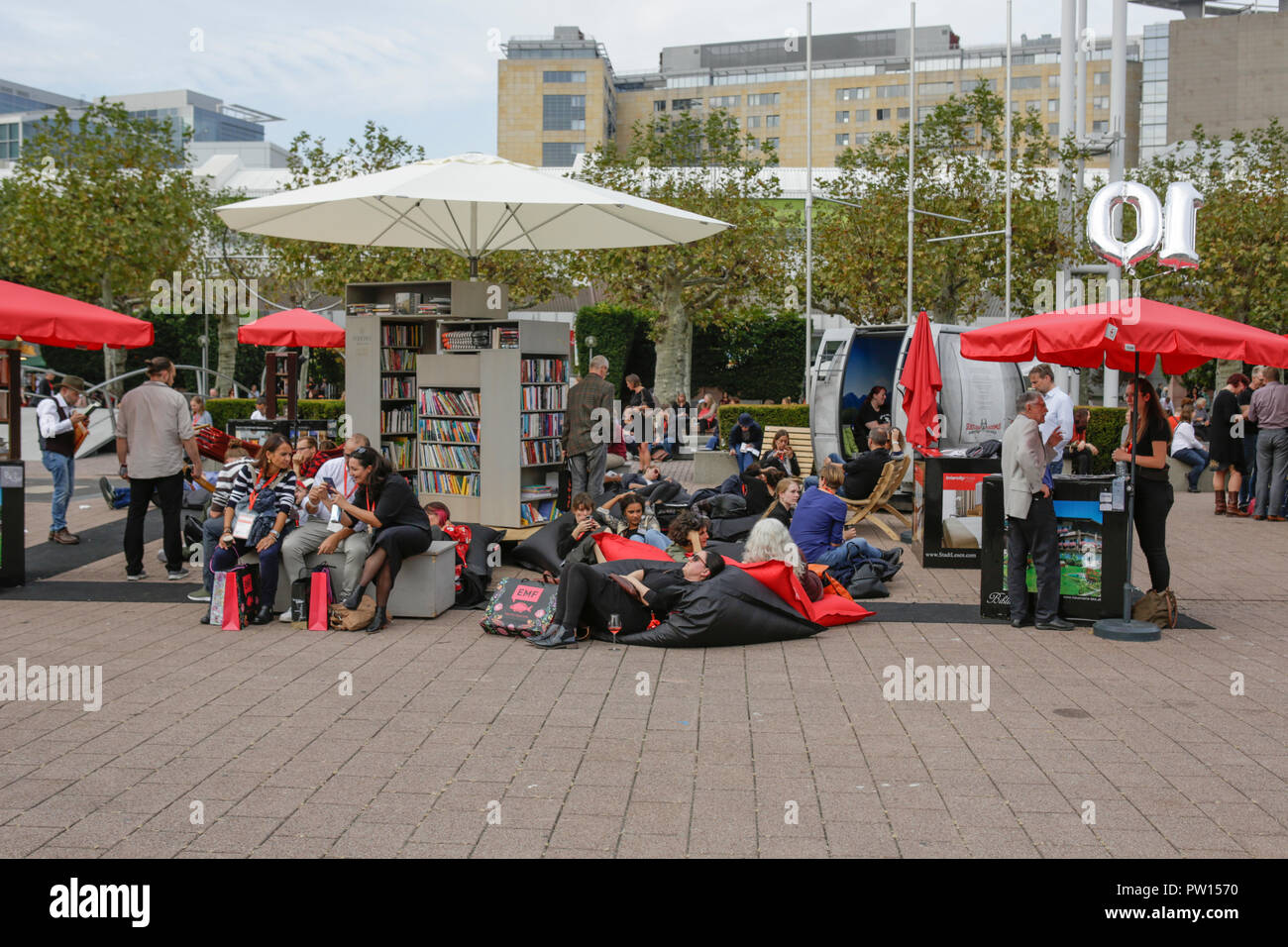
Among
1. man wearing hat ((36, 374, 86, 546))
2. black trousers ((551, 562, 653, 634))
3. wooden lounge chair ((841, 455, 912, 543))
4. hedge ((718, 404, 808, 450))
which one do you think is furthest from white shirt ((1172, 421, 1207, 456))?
man wearing hat ((36, 374, 86, 546))

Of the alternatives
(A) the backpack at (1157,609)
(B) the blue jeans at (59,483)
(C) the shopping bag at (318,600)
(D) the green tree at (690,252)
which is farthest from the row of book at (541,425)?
(D) the green tree at (690,252)

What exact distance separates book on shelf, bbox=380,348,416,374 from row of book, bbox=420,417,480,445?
629 mm

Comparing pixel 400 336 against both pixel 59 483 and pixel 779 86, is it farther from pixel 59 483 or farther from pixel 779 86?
pixel 779 86

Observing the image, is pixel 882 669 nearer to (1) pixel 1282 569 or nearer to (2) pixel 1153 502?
(2) pixel 1153 502

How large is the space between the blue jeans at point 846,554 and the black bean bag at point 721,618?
2.03m

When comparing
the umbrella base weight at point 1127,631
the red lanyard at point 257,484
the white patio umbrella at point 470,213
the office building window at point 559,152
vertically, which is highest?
the office building window at point 559,152

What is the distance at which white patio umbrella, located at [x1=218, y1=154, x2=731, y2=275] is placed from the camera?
1114cm

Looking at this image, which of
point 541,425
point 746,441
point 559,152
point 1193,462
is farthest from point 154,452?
point 559,152

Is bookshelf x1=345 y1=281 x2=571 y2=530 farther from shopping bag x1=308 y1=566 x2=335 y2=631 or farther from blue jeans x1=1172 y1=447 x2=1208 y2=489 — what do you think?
blue jeans x1=1172 y1=447 x2=1208 y2=489

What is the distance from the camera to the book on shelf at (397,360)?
12.4 metres

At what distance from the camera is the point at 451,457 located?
40.1ft

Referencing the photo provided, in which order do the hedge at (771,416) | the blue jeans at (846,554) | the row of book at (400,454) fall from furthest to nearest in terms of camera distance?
1. the hedge at (771,416)
2. the row of book at (400,454)
3. the blue jeans at (846,554)

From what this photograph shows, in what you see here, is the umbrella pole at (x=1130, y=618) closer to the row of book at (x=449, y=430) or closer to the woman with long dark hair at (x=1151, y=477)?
the woman with long dark hair at (x=1151, y=477)

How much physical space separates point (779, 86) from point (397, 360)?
10674 cm
